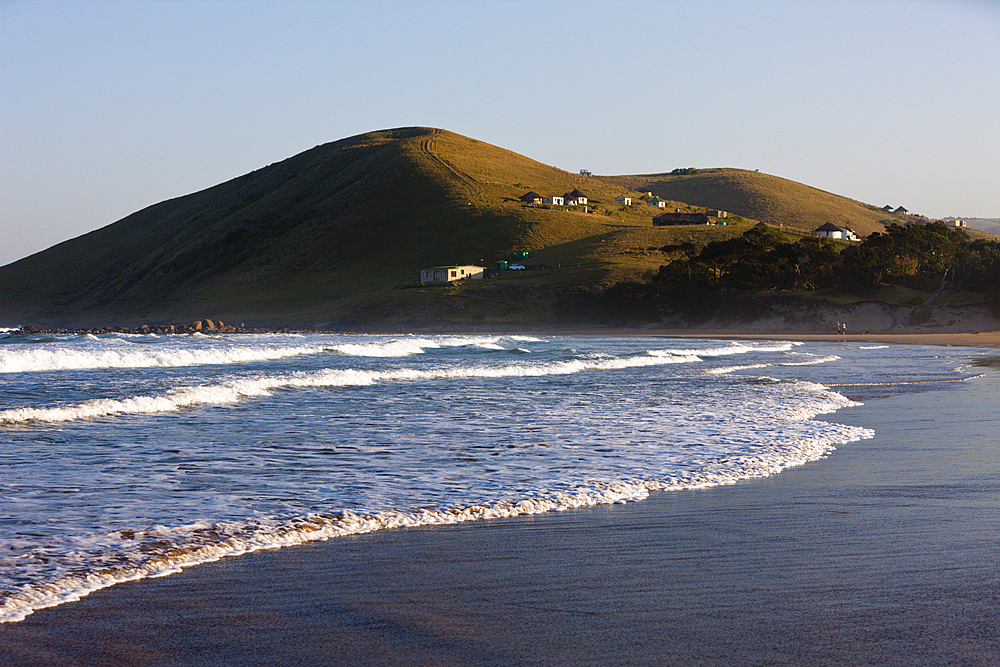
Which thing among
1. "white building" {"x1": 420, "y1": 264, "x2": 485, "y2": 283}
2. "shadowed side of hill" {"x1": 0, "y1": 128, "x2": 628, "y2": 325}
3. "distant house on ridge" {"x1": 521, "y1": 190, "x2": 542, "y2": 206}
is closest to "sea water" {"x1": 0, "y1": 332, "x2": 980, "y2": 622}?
"shadowed side of hill" {"x1": 0, "y1": 128, "x2": 628, "y2": 325}

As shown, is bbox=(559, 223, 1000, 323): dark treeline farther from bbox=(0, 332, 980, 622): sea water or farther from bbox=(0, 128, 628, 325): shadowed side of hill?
bbox=(0, 332, 980, 622): sea water

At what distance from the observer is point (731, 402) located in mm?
16547

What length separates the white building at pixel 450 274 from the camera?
102312 mm

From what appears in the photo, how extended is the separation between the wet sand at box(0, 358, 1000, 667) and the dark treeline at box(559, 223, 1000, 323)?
230ft

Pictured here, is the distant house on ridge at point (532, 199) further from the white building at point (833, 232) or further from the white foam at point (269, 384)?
the white foam at point (269, 384)

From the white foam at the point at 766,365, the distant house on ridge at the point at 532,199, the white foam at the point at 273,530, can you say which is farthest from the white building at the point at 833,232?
the white foam at the point at 273,530

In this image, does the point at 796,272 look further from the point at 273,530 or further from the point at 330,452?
the point at 273,530

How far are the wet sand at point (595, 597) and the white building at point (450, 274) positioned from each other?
313ft

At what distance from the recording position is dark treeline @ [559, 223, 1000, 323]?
7212cm

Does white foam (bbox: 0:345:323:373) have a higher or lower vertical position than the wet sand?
higher

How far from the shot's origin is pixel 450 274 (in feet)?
336

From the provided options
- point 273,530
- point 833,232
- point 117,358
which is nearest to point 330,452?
point 273,530

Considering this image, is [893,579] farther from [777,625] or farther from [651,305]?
[651,305]

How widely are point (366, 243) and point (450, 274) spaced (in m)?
39.5
